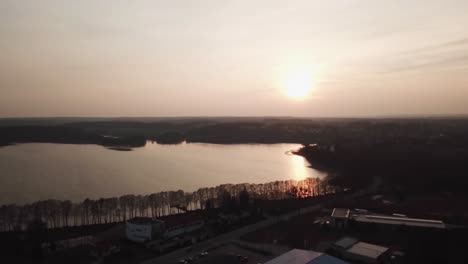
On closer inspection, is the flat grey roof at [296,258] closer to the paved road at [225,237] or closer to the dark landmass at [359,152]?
the paved road at [225,237]

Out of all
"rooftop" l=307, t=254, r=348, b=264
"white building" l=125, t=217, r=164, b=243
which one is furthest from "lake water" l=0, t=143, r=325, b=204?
"rooftop" l=307, t=254, r=348, b=264

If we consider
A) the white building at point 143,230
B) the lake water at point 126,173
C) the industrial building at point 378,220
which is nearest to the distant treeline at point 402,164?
the lake water at point 126,173

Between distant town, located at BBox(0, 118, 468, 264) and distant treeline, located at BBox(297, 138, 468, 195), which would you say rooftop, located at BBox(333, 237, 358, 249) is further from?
distant treeline, located at BBox(297, 138, 468, 195)

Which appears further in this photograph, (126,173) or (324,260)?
(126,173)

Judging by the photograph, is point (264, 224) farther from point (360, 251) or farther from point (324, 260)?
point (324, 260)

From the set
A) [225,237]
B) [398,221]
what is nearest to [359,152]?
[398,221]
